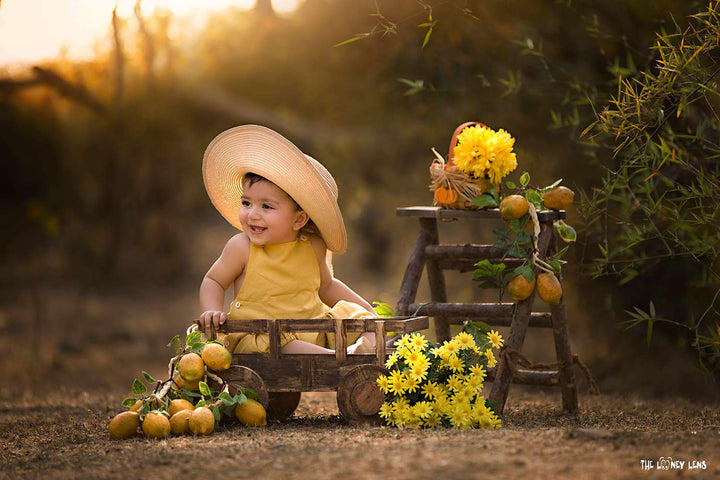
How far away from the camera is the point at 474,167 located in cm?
361

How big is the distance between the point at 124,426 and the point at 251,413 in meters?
0.49

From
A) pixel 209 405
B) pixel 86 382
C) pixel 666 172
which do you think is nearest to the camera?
pixel 209 405

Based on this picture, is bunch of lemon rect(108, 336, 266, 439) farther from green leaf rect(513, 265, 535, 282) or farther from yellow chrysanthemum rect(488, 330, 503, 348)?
green leaf rect(513, 265, 535, 282)

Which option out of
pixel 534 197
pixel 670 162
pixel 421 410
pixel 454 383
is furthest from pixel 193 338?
pixel 670 162

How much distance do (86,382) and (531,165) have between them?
3.70 meters

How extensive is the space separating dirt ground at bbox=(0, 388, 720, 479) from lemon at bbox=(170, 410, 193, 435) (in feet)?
0.36

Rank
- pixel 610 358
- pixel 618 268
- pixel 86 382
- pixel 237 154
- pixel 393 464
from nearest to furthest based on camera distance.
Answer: pixel 393 464 → pixel 237 154 → pixel 618 268 → pixel 610 358 → pixel 86 382

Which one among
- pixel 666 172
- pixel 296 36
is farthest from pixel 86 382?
pixel 666 172

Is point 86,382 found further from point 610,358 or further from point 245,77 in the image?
point 610,358

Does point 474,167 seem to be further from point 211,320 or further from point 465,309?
point 211,320

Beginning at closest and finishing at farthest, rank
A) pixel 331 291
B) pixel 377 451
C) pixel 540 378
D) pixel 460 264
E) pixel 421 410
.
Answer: pixel 377 451, pixel 421 410, pixel 540 378, pixel 331 291, pixel 460 264

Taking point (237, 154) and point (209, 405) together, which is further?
point (237, 154)

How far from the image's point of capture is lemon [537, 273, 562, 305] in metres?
3.49

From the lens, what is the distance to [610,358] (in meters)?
5.65
